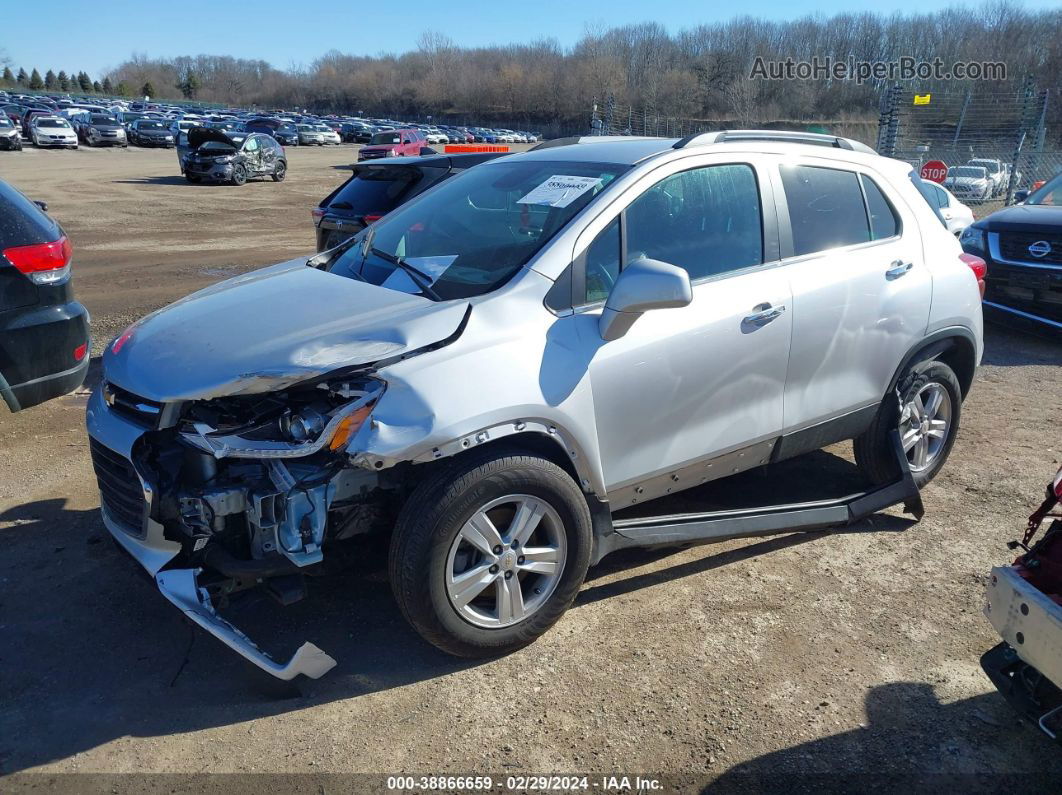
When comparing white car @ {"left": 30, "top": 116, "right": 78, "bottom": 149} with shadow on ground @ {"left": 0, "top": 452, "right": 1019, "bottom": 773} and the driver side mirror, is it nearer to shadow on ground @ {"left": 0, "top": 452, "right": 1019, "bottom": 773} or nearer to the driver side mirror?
shadow on ground @ {"left": 0, "top": 452, "right": 1019, "bottom": 773}

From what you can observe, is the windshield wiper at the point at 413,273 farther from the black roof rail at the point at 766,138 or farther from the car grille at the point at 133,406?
the black roof rail at the point at 766,138

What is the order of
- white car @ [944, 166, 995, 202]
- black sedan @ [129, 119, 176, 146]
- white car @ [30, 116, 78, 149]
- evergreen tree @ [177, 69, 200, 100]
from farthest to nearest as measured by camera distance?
evergreen tree @ [177, 69, 200, 100] < black sedan @ [129, 119, 176, 146] < white car @ [30, 116, 78, 149] < white car @ [944, 166, 995, 202]

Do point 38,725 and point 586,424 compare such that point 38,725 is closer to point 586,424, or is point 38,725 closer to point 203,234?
point 586,424

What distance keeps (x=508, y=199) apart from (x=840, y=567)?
2355mm

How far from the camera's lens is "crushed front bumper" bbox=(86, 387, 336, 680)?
2.85 m

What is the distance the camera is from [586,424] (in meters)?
3.26

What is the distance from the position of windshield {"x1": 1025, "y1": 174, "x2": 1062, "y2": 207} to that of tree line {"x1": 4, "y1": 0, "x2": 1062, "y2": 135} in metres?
15.8

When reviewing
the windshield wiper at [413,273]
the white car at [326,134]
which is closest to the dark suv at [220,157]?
the windshield wiper at [413,273]

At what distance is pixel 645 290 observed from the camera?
10.2 ft

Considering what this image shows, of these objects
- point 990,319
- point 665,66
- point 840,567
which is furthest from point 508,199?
point 665,66

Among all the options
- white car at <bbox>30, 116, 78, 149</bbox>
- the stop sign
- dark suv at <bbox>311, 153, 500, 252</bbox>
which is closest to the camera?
dark suv at <bbox>311, 153, 500, 252</bbox>

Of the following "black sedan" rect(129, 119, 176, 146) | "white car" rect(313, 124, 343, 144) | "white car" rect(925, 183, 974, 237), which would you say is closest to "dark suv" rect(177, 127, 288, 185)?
"black sedan" rect(129, 119, 176, 146)

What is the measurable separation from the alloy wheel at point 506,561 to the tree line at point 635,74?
24.7 meters

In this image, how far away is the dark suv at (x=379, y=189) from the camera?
7.66 meters
